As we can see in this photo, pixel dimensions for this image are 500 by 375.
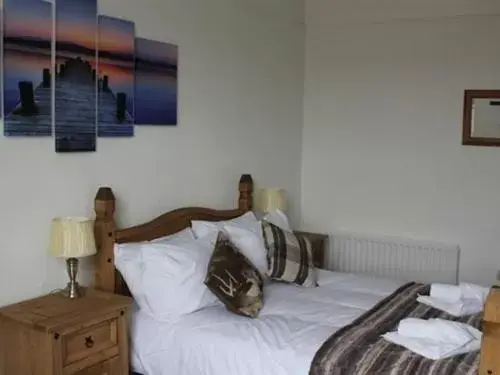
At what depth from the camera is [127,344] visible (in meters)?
2.73

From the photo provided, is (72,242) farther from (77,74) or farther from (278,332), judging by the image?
(278,332)

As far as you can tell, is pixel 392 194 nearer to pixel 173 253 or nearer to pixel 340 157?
pixel 340 157

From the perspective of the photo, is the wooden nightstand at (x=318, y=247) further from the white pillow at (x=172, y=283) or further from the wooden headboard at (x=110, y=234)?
the white pillow at (x=172, y=283)

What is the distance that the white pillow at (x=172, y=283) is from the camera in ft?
9.49

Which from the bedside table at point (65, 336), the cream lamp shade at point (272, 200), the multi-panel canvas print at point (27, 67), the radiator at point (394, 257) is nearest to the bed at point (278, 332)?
the bedside table at point (65, 336)

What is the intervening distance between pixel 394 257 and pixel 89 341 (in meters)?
2.71

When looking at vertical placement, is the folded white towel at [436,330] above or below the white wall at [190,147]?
below

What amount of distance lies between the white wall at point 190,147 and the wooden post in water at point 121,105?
0.43 feet

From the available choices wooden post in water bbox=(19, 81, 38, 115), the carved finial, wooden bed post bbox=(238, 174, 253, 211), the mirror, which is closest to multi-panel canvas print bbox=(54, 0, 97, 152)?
wooden post in water bbox=(19, 81, 38, 115)

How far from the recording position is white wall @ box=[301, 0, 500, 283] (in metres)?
4.30

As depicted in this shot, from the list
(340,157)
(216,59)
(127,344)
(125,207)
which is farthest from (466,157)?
(127,344)

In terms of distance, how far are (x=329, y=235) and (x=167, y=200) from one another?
179cm

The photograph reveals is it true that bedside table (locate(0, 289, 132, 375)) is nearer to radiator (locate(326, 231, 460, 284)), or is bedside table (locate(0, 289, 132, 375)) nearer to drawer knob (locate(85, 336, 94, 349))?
drawer knob (locate(85, 336, 94, 349))

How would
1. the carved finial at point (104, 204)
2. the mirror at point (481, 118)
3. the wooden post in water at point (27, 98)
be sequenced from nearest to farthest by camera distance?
the wooden post in water at point (27, 98) → the carved finial at point (104, 204) → the mirror at point (481, 118)
